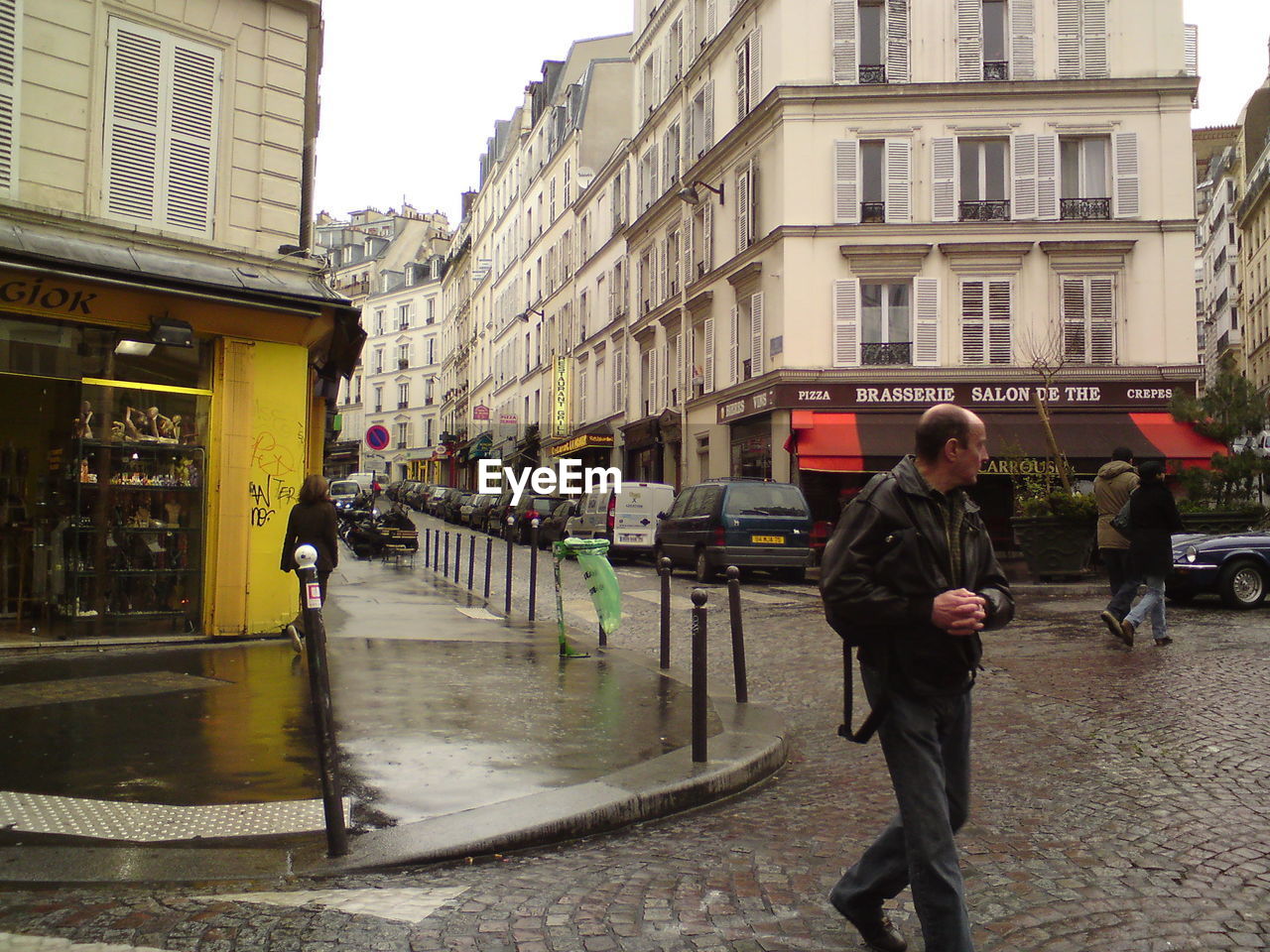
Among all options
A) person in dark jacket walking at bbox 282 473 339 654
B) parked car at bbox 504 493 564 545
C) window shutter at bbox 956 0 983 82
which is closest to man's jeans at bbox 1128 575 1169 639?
person in dark jacket walking at bbox 282 473 339 654

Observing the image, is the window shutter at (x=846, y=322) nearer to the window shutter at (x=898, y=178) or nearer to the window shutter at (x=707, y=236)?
the window shutter at (x=898, y=178)

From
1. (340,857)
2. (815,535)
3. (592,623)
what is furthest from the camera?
(815,535)

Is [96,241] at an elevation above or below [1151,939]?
above

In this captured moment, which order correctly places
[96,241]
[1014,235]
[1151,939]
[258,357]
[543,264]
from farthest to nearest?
1. [543,264]
2. [1014,235]
3. [258,357]
4. [96,241]
5. [1151,939]

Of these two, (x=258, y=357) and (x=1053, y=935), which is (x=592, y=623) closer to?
(x=258, y=357)

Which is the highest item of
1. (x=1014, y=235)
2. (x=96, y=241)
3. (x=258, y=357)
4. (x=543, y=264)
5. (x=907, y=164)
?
(x=543, y=264)

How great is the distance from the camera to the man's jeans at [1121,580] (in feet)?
34.3

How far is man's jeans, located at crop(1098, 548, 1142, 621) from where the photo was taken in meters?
10.5

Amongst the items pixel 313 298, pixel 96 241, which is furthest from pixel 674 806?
pixel 96 241

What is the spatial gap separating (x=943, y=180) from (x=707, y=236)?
792cm

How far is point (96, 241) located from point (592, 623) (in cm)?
681

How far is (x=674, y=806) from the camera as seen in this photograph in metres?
5.23

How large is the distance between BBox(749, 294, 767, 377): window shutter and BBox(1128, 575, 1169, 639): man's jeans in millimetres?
17272

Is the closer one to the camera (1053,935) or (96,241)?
(1053,935)
